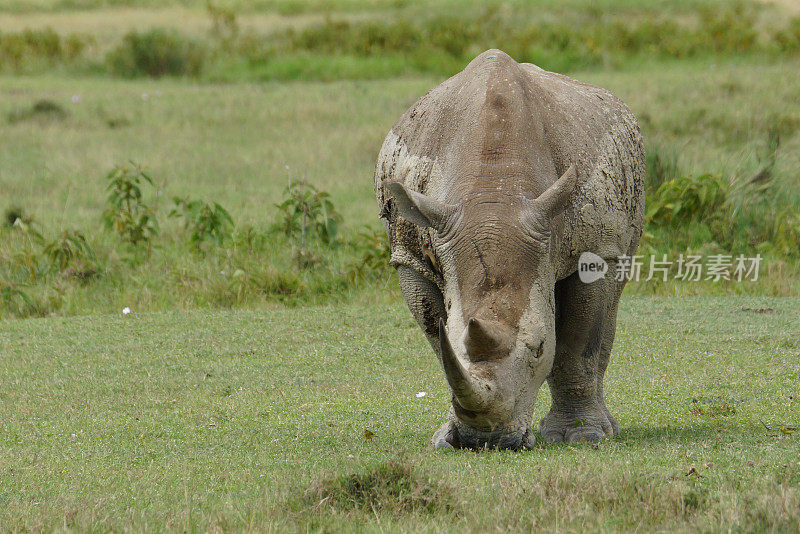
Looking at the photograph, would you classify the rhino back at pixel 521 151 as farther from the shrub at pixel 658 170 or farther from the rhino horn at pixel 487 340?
the shrub at pixel 658 170

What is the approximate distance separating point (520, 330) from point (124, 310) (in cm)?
657

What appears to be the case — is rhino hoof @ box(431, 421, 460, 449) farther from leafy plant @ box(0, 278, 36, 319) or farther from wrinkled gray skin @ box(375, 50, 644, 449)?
leafy plant @ box(0, 278, 36, 319)

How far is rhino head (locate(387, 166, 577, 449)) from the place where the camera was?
4641mm

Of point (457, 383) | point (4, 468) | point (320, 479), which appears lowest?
point (4, 468)

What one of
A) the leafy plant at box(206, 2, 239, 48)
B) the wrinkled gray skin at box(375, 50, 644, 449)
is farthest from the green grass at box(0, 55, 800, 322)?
the wrinkled gray skin at box(375, 50, 644, 449)

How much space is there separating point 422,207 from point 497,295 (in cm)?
58

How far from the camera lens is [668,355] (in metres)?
8.76

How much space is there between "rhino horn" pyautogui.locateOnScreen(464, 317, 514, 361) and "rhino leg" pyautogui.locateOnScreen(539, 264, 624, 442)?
1353mm

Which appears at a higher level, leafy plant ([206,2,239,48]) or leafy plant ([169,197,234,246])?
leafy plant ([169,197,234,246])

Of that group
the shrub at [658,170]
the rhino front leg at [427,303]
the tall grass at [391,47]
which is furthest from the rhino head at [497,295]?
the tall grass at [391,47]

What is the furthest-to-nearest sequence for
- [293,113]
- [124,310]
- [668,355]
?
[293,113] → [124,310] → [668,355]

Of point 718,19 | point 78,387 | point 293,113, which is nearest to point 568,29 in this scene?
point 718,19

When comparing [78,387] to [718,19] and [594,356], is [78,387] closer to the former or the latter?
[594,356]

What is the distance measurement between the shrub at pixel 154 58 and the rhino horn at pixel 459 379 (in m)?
20.6
